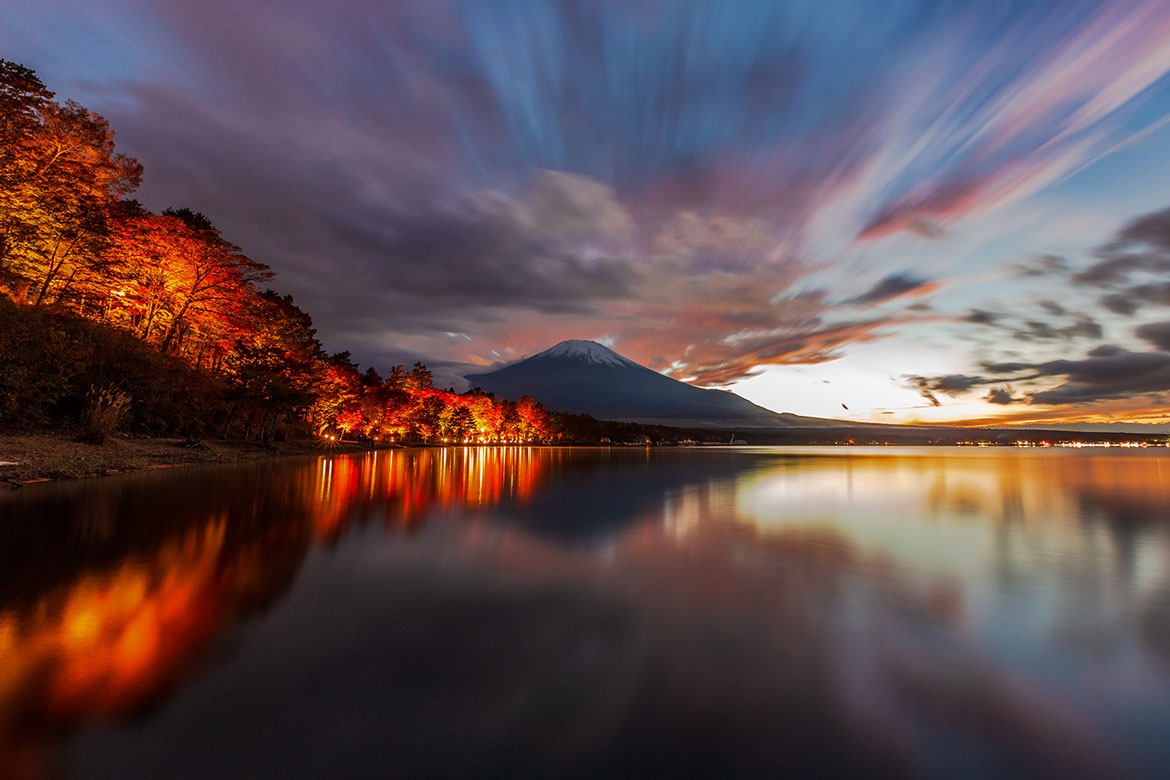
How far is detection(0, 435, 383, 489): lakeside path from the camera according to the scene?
643 inches

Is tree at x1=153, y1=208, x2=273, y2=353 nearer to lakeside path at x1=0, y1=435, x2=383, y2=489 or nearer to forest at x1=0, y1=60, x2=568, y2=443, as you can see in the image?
forest at x1=0, y1=60, x2=568, y2=443

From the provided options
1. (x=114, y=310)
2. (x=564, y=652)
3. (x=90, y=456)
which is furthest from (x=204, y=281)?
(x=564, y=652)

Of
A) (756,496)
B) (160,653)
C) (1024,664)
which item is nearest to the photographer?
(160,653)

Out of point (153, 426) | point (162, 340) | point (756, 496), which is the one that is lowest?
point (756, 496)

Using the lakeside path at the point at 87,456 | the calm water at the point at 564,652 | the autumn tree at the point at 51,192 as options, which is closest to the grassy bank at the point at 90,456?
the lakeside path at the point at 87,456

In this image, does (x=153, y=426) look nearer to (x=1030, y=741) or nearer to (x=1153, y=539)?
(x=1030, y=741)

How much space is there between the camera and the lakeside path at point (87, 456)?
16.3 metres

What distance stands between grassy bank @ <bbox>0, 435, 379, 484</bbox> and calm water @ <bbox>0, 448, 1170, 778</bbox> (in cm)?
834

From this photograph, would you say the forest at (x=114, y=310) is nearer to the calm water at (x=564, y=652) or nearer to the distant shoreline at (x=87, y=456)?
the distant shoreline at (x=87, y=456)

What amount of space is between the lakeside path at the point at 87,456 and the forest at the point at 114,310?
156cm

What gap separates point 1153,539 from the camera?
37.7 feet

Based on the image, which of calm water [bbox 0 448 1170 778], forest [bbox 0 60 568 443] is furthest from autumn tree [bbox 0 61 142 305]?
calm water [bbox 0 448 1170 778]

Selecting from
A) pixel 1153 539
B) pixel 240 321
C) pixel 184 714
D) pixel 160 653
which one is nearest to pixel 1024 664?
pixel 184 714

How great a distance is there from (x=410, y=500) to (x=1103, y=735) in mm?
15003
